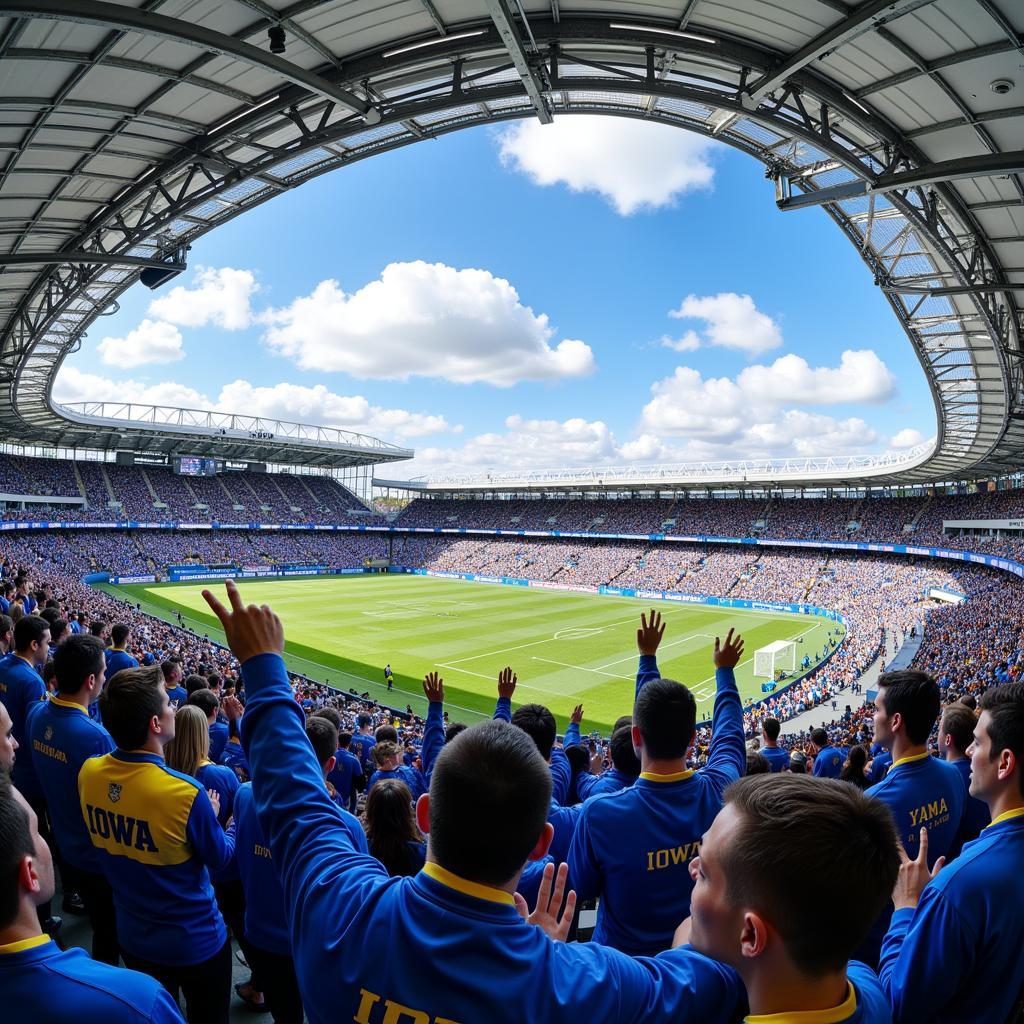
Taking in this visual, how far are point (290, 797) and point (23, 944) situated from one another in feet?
2.40

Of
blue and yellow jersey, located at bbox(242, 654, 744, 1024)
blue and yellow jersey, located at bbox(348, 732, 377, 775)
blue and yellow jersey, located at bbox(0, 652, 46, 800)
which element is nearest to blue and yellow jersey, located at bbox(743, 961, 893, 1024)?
blue and yellow jersey, located at bbox(242, 654, 744, 1024)

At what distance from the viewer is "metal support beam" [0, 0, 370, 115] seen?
6934 mm

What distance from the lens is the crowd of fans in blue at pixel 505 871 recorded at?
1.50 metres

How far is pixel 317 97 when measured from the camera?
1074cm

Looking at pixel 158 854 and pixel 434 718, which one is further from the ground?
pixel 434 718

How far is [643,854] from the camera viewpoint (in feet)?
9.61

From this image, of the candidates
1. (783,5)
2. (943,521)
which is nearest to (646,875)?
(783,5)

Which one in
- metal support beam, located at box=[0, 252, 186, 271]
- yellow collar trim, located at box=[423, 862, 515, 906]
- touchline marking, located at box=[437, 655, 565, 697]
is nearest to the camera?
yellow collar trim, located at box=[423, 862, 515, 906]

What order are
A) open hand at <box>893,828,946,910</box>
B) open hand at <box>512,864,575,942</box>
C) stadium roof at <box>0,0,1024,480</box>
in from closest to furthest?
1. open hand at <box>512,864,575,942</box>
2. open hand at <box>893,828,946,910</box>
3. stadium roof at <box>0,0,1024,480</box>

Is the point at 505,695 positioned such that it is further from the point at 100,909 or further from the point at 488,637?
the point at 488,637

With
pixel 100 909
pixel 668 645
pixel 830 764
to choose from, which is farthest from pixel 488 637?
pixel 100 909

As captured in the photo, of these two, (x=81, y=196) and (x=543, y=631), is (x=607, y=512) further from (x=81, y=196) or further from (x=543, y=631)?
(x=81, y=196)

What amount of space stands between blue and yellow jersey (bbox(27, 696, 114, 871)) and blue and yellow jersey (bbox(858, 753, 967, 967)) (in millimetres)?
4552

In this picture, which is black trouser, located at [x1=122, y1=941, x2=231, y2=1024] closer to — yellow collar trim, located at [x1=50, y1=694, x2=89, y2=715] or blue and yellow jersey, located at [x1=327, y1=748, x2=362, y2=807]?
yellow collar trim, located at [x1=50, y1=694, x2=89, y2=715]
